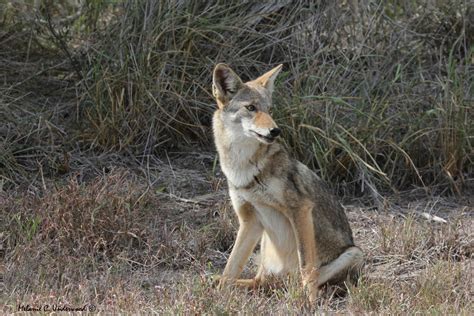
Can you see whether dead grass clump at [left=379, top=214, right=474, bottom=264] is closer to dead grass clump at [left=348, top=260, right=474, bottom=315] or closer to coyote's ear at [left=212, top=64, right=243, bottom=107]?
dead grass clump at [left=348, top=260, right=474, bottom=315]

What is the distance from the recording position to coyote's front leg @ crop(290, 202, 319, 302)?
7.00 meters

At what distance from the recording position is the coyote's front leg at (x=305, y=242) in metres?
7.00

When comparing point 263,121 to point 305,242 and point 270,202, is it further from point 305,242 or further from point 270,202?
point 305,242

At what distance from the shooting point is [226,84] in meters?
7.36

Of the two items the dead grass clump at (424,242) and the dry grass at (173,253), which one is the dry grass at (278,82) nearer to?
the dry grass at (173,253)

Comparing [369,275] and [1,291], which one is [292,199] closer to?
[369,275]

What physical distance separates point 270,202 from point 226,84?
96cm

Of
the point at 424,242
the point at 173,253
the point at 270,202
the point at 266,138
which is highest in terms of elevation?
the point at 266,138

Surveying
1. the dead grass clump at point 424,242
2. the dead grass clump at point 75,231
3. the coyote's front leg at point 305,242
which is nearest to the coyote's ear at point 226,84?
the coyote's front leg at point 305,242

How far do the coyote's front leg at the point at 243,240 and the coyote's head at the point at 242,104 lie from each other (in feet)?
1.66

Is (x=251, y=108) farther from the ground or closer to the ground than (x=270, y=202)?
farther from the ground

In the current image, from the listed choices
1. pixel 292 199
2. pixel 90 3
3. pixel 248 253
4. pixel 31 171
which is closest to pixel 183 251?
pixel 248 253

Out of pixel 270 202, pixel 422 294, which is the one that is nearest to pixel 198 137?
pixel 270 202

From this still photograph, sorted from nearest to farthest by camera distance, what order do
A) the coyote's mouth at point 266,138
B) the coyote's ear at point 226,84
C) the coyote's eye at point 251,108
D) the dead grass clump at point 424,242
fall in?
the coyote's mouth at point 266,138 → the coyote's eye at point 251,108 → the coyote's ear at point 226,84 → the dead grass clump at point 424,242
